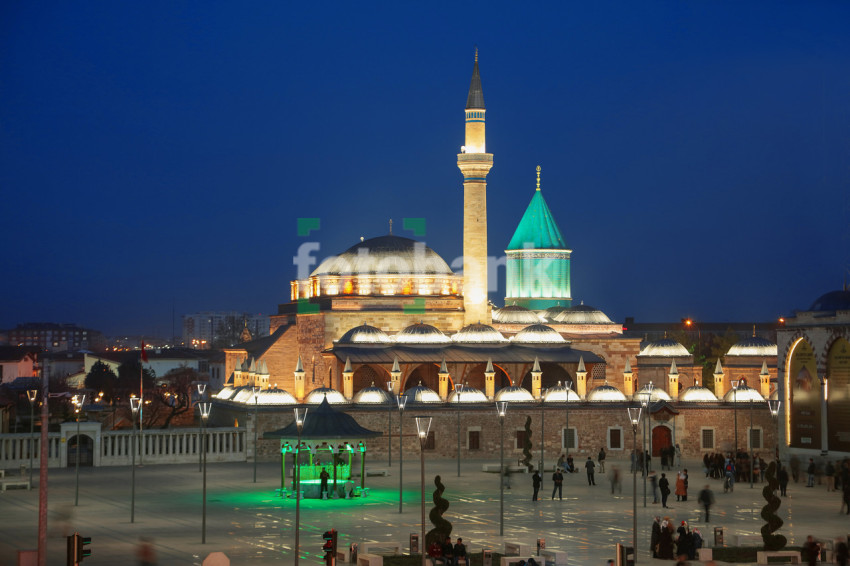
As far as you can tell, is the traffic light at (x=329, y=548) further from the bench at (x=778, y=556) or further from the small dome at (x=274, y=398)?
the small dome at (x=274, y=398)

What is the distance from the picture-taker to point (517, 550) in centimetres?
2434

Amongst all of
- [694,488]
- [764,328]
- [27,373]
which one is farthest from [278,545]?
[764,328]

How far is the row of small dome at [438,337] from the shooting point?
57656 mm

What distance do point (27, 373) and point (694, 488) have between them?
2688 inches

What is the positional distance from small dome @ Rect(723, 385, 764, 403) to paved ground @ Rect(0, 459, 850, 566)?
10330 millimetres

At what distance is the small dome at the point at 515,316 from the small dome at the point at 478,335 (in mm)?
7055

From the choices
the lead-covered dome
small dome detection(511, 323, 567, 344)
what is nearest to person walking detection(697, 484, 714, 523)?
small dome detection(511, 323, 567, 344)

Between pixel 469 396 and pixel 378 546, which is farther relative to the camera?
pixel 469 396

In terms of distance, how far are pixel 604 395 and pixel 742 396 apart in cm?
578

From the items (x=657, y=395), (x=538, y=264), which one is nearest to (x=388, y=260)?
(x=538, y=264)

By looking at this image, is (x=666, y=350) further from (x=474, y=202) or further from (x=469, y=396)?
(x=469, y=396)

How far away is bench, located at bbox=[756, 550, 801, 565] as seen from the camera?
24.8 m

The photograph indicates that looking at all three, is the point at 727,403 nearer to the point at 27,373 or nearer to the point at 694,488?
the point at 694,488

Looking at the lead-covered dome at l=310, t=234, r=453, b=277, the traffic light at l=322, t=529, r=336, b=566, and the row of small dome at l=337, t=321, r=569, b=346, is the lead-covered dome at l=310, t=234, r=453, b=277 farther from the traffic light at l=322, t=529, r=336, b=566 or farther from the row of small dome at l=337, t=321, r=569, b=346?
the traffic light at l=322, t=529, r=336, b=566
